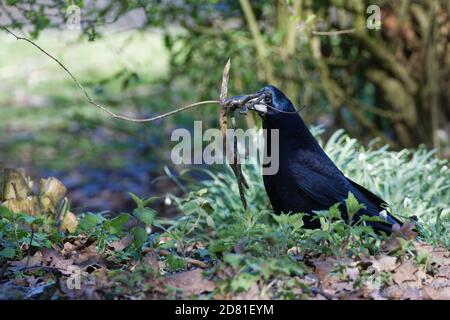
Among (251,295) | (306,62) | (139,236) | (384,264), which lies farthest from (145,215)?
(306,62)

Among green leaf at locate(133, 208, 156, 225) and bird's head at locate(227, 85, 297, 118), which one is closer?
green leaf at locate(133, 208, 156, 225)

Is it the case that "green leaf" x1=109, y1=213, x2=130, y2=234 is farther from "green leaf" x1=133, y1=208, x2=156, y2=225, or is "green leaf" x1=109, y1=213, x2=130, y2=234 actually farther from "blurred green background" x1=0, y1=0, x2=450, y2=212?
"blurred green background" x1=0, y1=0, x2=450, y2=212

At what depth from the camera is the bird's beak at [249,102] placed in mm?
3920

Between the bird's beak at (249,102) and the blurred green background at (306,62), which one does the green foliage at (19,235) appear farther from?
the blurred green background at (306,62)

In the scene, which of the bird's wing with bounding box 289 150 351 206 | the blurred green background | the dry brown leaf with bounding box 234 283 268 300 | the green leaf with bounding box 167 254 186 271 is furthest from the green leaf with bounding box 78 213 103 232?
the blurred green background

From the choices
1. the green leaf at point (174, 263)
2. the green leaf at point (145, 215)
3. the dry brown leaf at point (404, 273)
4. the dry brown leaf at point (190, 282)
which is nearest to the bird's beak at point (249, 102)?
the green leaf at point (145, 215)

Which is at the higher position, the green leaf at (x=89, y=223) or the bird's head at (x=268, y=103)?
the bird's head at (x=268, y=103)

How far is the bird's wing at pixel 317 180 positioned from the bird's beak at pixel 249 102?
33cm

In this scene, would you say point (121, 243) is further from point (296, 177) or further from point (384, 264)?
point (384, 264)

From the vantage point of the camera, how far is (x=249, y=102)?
4109 mm

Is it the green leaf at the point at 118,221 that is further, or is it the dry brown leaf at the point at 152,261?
the green leaf at the point at 118,221

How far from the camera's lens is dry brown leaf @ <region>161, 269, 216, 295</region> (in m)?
2.99

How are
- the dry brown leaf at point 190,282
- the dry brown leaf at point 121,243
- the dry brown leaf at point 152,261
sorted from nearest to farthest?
the dry brown leaf at point 190,282 < the dry brown leaf at point 152,261 < the dry brown leaf at point 121,243

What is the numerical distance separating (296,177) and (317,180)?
0.37ft
